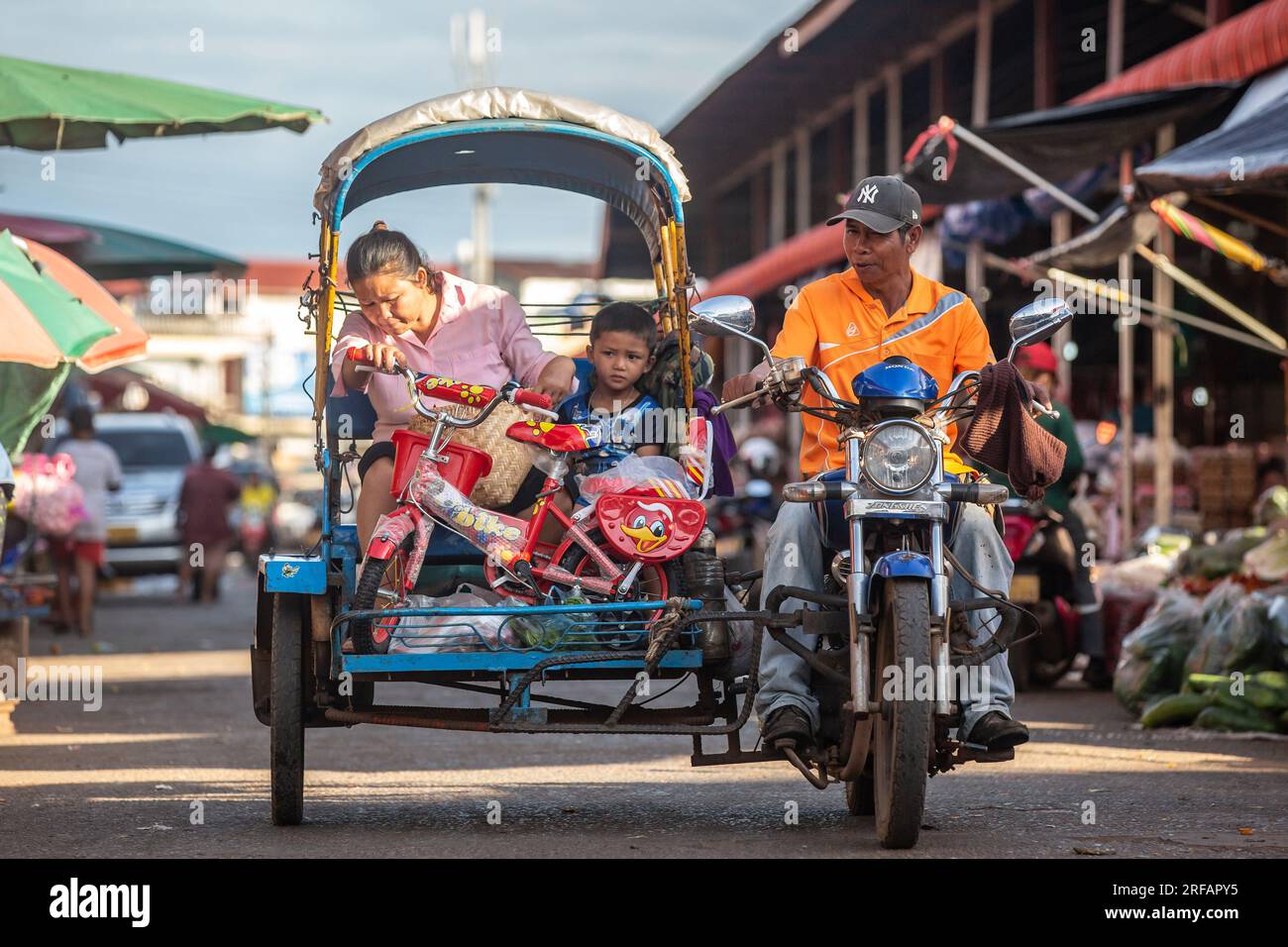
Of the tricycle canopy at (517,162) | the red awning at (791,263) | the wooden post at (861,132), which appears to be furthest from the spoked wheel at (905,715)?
the wooden post at (861,132)

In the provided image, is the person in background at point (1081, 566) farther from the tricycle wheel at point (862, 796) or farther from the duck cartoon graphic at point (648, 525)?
the duck cartoon graphic at point (648, 525)

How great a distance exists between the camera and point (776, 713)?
6.01 metres

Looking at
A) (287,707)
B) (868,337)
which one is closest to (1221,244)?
(868,337)

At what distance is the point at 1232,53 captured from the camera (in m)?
12.4

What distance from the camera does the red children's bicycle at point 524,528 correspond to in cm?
645

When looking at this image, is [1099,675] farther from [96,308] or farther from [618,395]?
[96,308]

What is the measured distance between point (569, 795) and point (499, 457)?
52.4 inches

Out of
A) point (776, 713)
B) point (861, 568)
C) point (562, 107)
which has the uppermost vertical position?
point (562, 107)

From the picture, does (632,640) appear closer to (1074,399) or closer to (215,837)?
(215,837)

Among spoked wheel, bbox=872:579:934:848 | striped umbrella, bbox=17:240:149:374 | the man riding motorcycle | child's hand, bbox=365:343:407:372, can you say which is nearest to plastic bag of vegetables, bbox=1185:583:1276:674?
the man riding motorcycle

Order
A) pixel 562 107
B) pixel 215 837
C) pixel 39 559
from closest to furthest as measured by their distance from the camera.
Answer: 1. pixel 215 837
2. pixel 562 107
3. pixel 39 559

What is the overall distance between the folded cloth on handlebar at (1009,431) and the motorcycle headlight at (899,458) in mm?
287
